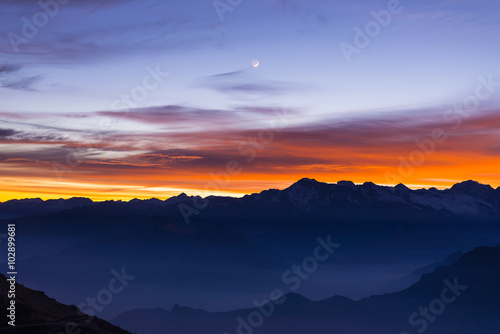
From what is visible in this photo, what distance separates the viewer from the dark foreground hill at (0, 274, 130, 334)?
102 m

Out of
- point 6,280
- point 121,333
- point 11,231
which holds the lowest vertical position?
point 121,333

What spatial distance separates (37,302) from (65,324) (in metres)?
21.3

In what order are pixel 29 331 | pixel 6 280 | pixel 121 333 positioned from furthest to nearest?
pixel 6 280, pixel 121 333, pixel 29 331

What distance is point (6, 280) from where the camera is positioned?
423ft

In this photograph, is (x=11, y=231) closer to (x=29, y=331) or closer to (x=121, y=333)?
(x=29, y=331)

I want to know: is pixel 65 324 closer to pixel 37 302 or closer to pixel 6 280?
pixel 37 302

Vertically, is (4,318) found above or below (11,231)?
below

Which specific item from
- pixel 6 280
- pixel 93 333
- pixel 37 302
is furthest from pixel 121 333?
pixel 6 280

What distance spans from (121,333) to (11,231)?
115ft

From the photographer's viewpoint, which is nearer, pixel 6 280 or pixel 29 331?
pixel 29 331

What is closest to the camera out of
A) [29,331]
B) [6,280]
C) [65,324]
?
[29,331]

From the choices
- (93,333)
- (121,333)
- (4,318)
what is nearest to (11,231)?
(4,318)

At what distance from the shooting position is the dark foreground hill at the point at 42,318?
102 metres

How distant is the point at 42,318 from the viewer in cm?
11219
